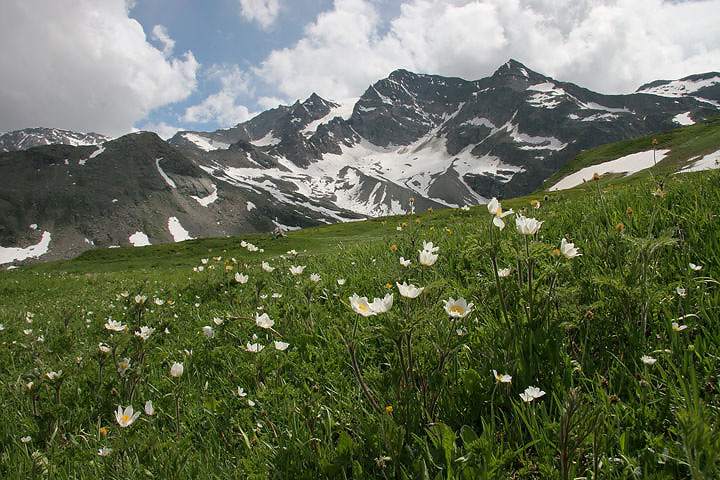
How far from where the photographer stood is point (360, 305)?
7.64 feet

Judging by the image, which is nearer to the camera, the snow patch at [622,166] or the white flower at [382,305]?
the white flower at [382,305]

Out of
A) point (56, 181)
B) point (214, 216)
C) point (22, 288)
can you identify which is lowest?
point (22, 288)

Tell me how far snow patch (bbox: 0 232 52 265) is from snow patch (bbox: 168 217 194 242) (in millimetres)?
50905

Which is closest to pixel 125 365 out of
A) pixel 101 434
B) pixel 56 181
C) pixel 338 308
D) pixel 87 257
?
pixel 101 434

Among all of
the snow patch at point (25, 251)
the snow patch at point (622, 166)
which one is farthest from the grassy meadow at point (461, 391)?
the snow patch at point (25, 251)

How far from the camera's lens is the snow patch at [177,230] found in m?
176

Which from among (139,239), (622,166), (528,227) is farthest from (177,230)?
(528,227)

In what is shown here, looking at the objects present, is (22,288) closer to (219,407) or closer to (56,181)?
(219,407)

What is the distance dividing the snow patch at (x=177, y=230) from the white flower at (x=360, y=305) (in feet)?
633

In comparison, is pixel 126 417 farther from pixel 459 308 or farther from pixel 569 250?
pixel 569 250

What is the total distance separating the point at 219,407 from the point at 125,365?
1.16 meters

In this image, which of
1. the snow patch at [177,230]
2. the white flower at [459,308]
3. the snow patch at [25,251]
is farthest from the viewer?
the snow patch at [177,230]

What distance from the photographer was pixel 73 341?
18.6ft

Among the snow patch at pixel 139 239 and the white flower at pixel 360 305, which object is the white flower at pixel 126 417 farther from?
the snow patch at pixel 139 239
